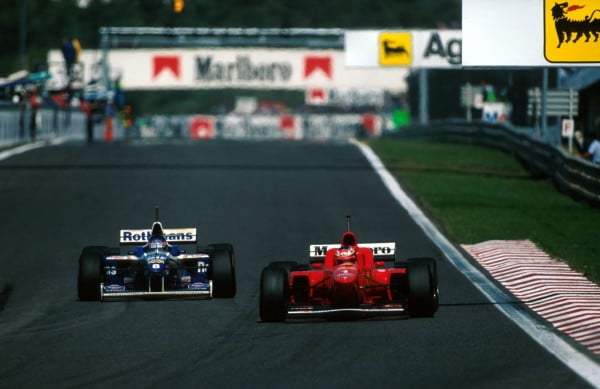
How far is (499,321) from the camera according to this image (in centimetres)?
1395

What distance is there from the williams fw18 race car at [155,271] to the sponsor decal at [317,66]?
215 feet

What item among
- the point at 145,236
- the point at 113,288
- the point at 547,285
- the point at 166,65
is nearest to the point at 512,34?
the point at 547,285

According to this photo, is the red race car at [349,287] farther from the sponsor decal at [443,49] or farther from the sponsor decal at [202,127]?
the sponsor decal at [202,127]

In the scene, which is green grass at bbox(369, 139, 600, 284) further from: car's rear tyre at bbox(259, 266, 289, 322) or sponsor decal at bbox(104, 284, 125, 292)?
sponsor decal at bbox(104, 284, 125, 292)

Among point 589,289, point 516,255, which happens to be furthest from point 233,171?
point 589,289

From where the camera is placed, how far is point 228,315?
14.8 meters

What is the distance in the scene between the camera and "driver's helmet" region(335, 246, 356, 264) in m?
14.1

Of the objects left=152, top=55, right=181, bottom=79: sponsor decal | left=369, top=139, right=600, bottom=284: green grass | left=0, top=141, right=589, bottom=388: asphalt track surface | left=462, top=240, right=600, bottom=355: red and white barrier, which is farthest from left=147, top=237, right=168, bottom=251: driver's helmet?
left=152, top=55, right=181, bottom=79: sponsor decal

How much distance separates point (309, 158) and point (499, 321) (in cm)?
2593

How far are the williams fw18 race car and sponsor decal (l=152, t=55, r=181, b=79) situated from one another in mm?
65404

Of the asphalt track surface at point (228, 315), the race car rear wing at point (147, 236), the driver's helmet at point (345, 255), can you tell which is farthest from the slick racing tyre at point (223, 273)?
the driver's helmet at point (345, 255)

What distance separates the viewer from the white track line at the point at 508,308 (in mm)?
11047

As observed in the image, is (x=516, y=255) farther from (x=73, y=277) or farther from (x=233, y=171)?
(x=233, y=171)

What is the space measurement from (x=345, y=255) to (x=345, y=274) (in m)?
0.63
